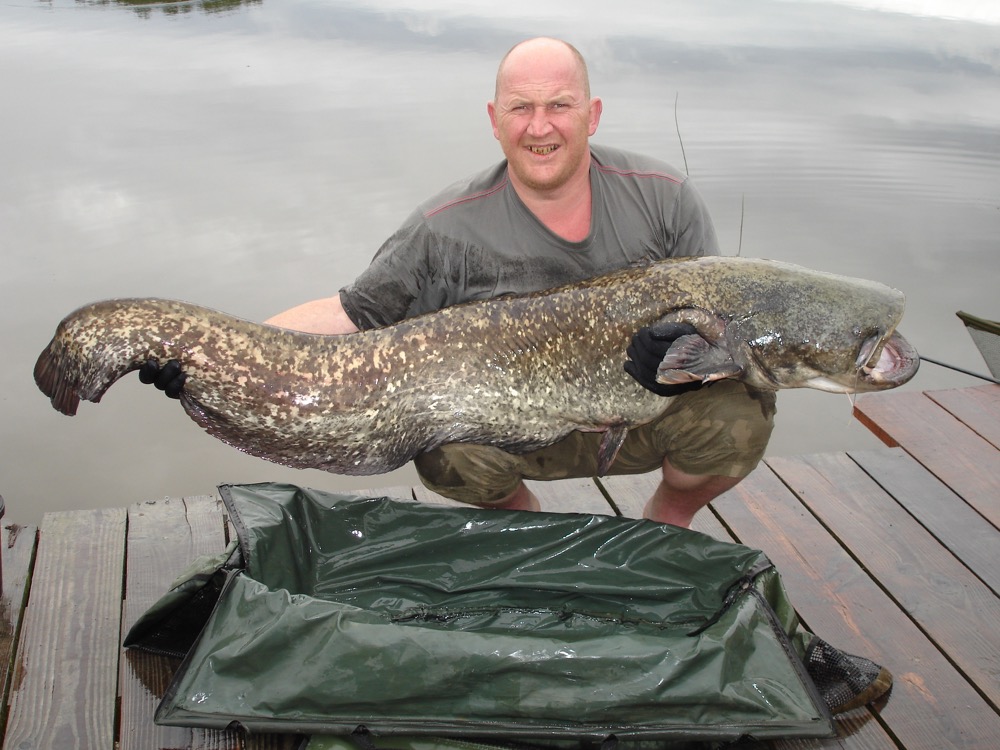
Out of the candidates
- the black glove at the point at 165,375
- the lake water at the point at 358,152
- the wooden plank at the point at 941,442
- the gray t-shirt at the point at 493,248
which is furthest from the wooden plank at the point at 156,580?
the wooden plank at the point at 941,442

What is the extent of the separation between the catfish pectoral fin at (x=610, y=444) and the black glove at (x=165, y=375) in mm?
1150

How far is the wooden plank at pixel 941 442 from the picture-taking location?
3336 millimetres

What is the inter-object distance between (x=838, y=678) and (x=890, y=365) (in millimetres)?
877

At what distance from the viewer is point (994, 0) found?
14.4m

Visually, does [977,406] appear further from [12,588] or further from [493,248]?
[12,588]

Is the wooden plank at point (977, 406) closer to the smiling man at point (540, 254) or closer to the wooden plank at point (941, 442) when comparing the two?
the wooden plank at point (941, 442)

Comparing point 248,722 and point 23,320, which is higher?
point 248,722

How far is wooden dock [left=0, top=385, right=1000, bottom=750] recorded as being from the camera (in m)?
2.27

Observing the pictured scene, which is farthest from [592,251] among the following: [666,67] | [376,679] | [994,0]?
[994,0]

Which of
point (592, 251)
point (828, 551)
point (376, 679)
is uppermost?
point (592, 251)

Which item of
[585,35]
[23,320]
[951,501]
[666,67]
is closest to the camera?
[951,501]

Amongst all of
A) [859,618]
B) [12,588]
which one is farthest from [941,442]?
[12,588]

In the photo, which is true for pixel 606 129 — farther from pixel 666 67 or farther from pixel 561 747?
pixel 561 747

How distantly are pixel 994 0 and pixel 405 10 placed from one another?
29.1ft
